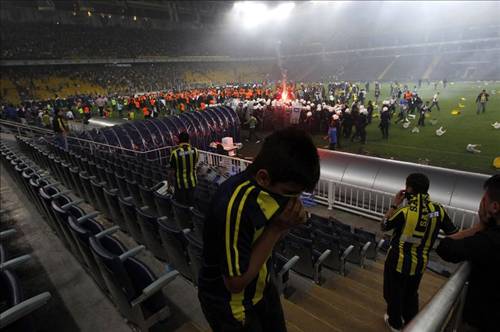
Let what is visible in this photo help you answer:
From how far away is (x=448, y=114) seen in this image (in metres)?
21.8

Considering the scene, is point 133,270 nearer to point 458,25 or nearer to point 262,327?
point 262,327

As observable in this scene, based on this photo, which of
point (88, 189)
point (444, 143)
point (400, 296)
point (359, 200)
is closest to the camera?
point (400, 296)

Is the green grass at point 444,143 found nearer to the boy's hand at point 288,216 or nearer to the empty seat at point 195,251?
the empty seat at point 195,251

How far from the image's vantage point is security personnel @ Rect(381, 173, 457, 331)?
322 centimetres

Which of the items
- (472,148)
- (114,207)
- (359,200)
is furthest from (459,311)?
(472,148)

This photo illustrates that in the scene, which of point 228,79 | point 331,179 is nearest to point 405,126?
point 331,179

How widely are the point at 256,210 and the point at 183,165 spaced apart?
466 cm

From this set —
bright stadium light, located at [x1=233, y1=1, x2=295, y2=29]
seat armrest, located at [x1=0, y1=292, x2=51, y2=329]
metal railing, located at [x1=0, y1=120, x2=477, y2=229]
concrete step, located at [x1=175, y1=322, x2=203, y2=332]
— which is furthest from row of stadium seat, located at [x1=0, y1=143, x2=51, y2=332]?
bright stadium light, located at [x1=233, y1=1, x2=295, y2=29]

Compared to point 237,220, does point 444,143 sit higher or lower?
lower

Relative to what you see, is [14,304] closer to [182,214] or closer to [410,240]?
[182,214]

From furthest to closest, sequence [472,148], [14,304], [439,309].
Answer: [472,148] < [14,304] < [439,309]

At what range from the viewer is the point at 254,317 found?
1.69 metres

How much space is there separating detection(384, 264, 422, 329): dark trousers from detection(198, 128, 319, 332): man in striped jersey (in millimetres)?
2593

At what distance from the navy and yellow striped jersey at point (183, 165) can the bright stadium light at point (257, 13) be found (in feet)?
269
